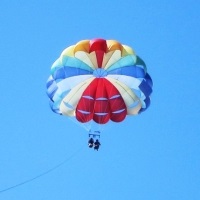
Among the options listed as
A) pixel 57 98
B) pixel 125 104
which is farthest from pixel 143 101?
pixel 57 98

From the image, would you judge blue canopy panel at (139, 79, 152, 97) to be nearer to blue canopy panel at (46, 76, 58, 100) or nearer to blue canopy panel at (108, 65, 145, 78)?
blue canopy panel at (108, 65, 145, 78)

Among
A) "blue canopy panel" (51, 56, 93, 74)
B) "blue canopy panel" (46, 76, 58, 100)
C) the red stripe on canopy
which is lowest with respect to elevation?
the red stripe on canopy

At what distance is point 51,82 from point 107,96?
9.27 feet

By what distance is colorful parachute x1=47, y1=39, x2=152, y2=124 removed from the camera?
53656mm

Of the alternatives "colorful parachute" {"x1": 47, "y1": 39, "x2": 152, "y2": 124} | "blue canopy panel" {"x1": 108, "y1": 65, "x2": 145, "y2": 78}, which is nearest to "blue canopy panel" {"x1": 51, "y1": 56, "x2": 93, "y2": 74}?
"colorful parachute" {"x1": 47, "y1": 39, "x2": 152, "y2": 124}

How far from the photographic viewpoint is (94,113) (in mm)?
54062

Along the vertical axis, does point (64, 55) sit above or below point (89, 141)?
above

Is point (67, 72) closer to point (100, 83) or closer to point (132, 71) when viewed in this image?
point (100, 83)

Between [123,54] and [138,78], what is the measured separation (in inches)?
53.4

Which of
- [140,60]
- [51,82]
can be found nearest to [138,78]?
[140,60]

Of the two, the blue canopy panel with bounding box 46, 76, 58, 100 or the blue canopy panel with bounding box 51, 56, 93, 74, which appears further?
the blue canopy panel with bounding box 46, 76, 58, 100

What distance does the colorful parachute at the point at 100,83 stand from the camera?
2112 inches

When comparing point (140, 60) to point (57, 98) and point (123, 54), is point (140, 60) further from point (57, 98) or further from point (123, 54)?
point (57, 98)

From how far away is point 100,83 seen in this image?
54.0m
